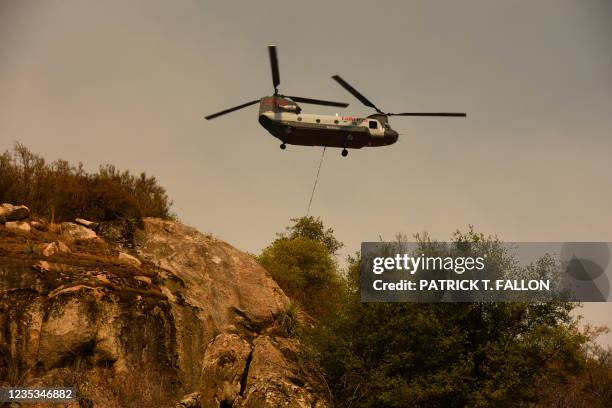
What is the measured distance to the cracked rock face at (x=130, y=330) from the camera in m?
27.2

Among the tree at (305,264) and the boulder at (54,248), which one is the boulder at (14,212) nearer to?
the boulder at (54,248)

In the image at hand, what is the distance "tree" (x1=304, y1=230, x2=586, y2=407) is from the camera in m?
29.8

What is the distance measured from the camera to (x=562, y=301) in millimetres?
33062

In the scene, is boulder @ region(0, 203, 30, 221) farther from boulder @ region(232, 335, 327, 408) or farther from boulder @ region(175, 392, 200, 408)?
boulder @ region(232, 335, 327, 408)

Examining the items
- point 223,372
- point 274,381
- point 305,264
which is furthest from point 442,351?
point 305,264

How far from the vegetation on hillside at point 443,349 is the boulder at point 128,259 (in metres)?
9.02

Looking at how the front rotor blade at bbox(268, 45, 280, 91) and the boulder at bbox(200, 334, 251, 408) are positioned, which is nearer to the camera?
the boulder at bbox(200, 334, 251, 408)

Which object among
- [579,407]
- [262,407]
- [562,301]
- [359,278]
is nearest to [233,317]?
[359,278]

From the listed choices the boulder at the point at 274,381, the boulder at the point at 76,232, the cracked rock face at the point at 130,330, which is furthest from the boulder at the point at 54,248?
the boulder at the point at 274,381

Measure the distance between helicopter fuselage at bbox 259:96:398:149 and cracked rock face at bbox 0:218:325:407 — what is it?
8.88m

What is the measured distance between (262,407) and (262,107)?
17.9m

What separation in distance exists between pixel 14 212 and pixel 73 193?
384 cm

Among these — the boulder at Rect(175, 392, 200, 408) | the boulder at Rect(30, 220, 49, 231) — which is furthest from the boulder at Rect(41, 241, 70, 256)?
the boulder at Rect(175, 392, 200, 408)

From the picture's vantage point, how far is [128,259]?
34.0 metres
